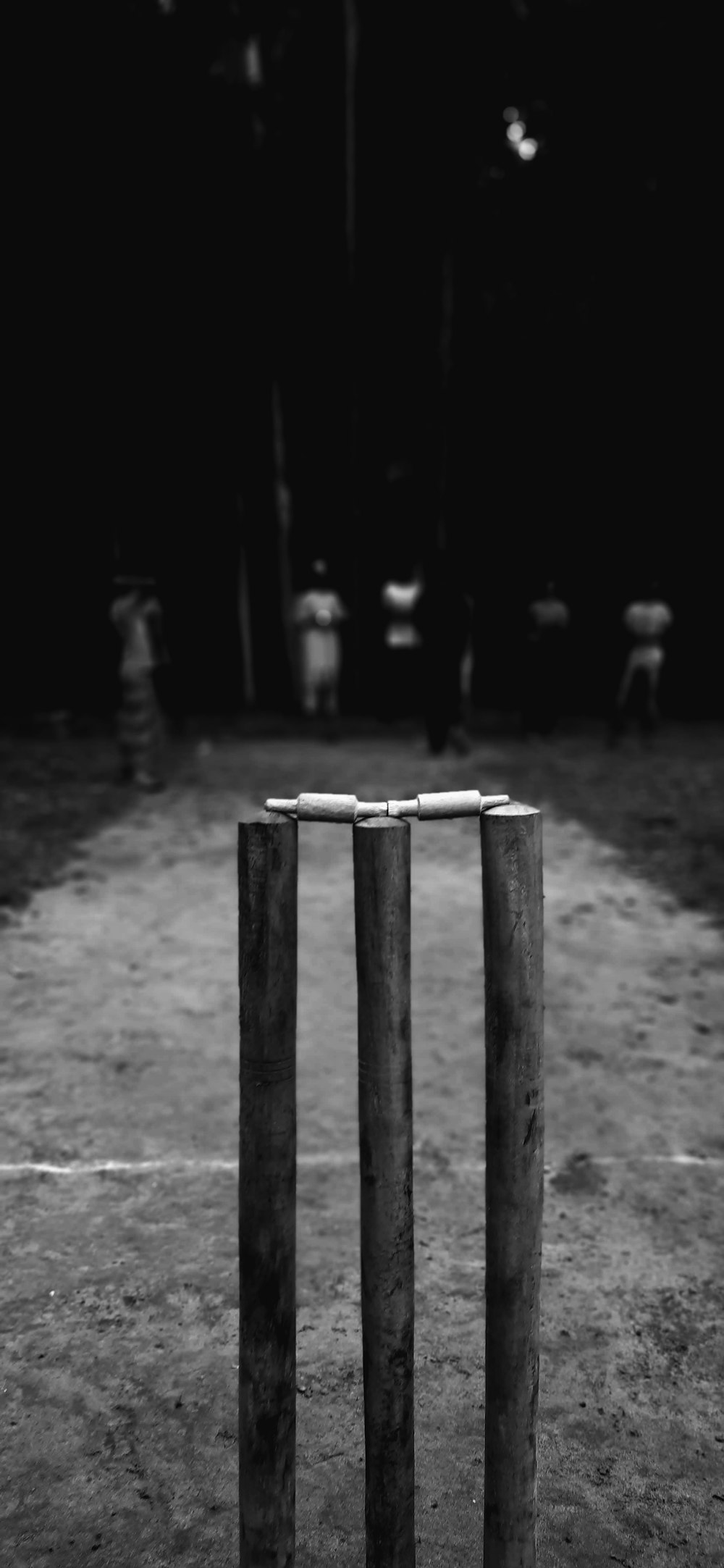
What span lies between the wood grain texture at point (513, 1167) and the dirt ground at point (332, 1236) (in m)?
0.32

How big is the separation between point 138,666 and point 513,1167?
864 centimetres

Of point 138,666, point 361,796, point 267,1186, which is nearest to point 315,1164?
point 267,1186

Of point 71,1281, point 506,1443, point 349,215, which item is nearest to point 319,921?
point 71,1281

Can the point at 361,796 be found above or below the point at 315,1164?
above

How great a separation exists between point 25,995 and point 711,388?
15.5m

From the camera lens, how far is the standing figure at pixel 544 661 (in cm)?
1394

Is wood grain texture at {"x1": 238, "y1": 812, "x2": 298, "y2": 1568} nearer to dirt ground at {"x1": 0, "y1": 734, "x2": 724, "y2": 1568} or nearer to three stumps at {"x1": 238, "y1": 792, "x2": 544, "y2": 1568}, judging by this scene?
three stumps at {"x1": 238, "y1": 792, "x2": 544, "y2": 1568}

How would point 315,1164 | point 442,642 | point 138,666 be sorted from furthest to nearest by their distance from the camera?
point 138,666
point 442,642
point 315,1164

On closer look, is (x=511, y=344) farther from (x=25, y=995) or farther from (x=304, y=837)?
(x=25, y=995)

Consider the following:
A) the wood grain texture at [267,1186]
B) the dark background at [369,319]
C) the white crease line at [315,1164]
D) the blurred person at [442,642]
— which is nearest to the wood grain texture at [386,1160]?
the wood grain texture at [267,1186]

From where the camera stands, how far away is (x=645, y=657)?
14.4 metres

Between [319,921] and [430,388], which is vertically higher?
[430,388]

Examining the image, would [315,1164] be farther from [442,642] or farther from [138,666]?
[138,666]

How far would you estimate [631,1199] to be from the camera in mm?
3301
